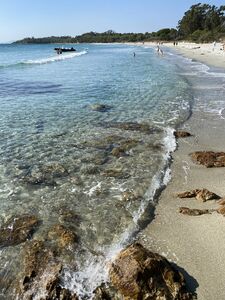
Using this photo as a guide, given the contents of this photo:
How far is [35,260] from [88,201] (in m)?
2.96

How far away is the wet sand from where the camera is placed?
23.7 ft

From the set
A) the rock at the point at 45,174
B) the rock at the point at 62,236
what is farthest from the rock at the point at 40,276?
the rock at the point at 45,174

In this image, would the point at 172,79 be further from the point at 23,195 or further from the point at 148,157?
the point at 23,195

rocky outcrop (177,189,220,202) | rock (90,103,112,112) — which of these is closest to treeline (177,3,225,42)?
rock (90,103,112,112)

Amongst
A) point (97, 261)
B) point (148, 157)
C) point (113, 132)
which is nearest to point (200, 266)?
point (97, 261)

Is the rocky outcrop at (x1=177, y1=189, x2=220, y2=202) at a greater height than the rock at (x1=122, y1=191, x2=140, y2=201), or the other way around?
the rocky outcrop at (x1=177, y1=189, x2=220, y2=202)

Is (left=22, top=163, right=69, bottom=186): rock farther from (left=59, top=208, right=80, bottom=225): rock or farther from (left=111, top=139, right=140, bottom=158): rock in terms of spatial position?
(left=111, top=139, right=140, bottom=158): rock

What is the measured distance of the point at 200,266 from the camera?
754cm

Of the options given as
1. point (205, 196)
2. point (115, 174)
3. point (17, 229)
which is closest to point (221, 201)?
point (205, 196)

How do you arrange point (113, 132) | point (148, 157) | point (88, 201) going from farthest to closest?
point (113, 132) < point (148, 157) < point (88, 201)

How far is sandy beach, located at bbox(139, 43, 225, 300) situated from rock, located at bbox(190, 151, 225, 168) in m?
0.25

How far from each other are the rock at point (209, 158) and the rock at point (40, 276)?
22.3ft

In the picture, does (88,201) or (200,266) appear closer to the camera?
(200,266)

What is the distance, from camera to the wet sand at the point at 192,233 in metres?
7.22
